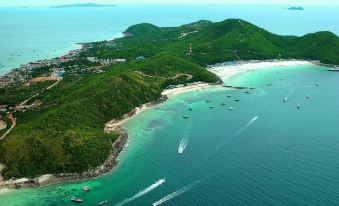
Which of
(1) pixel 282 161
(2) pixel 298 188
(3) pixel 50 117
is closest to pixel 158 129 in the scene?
(3) pixel 50 117

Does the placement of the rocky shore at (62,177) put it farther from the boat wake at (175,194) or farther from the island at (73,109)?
the boat wake at (175,194)

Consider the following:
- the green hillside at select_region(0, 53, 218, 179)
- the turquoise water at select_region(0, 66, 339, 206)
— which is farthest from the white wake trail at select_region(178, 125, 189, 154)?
the green hillside at select_region(0, 53, 218, 179)

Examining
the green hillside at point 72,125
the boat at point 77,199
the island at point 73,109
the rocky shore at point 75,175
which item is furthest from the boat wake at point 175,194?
the green hillside at point 72,125

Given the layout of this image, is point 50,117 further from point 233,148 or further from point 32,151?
point 233,148

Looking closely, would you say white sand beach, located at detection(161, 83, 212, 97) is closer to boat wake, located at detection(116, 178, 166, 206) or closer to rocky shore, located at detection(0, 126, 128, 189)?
rocky shore, located at detection(0, 126, 128, 189)

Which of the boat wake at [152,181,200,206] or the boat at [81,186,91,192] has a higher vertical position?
the boat wake at [152,181,200,206]

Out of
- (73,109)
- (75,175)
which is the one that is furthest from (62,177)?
(73,109)
